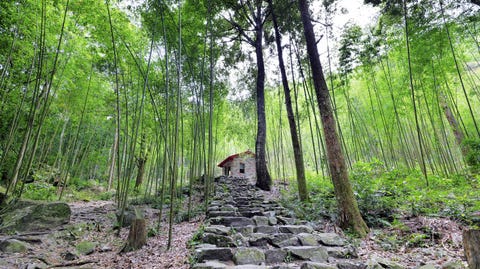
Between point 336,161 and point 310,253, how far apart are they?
1380mm

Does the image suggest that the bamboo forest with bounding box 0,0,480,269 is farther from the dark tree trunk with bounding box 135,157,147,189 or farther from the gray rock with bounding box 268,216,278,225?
the dark tree trunk with bounding box 135,157,147,189

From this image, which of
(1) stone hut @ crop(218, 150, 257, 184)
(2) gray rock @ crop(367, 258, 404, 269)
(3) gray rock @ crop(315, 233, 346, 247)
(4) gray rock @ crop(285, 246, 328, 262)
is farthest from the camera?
(1) stone hut @ crop(218, 150, 257, 184)

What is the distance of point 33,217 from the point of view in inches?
137

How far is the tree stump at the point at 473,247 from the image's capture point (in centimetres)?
138

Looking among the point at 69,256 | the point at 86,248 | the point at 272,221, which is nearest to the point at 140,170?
the point at 86,248

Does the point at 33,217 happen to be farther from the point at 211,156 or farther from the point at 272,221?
the point at 272,221

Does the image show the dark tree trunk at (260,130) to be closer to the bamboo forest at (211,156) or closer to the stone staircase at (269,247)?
the bamboo forest at (211,156)

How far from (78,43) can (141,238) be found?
173 inches

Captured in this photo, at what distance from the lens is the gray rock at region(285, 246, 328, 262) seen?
199 centimetres

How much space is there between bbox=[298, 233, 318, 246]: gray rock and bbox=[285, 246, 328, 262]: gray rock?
243 mm

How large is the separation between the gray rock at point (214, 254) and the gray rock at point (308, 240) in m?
0.84

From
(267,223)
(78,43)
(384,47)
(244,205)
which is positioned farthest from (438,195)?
(78,43)

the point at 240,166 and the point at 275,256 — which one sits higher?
the point at 240,166

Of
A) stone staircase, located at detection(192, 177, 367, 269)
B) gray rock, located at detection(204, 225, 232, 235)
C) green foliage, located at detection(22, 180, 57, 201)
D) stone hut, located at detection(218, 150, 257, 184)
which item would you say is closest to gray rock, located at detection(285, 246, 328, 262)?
stone staircase, located at detection(192, 177, 367, 269)
